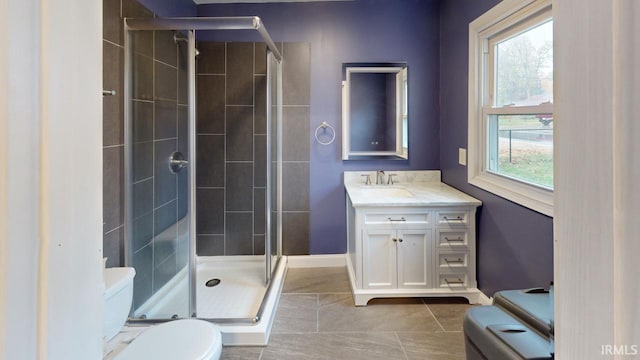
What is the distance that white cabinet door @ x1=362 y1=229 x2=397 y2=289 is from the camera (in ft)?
8.95

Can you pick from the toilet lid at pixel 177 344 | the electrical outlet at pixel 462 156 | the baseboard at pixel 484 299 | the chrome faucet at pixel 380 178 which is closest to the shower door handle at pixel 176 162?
the toilet lid at pixel 177 344

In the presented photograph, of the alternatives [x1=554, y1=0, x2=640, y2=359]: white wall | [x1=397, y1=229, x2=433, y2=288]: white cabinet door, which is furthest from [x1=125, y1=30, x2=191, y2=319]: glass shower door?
[x1=554, y1=0, x2=640, y2=359]: white wall

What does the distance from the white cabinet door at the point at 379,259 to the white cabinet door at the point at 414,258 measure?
52 mm

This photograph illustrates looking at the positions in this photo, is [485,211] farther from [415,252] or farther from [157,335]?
[157,335]

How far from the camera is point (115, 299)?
165 centimetres

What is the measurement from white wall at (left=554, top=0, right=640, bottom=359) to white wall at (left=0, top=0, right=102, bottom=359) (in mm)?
597

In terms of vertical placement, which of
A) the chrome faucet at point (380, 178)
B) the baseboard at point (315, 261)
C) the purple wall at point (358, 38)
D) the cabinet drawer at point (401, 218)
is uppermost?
the purple wall at point (358, 38)

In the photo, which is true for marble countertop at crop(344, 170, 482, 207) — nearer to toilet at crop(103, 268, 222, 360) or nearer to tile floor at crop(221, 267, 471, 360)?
tile floor at crop(221, 267, 471, 360)

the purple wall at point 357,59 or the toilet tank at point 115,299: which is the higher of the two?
the purple wall at point 357,59

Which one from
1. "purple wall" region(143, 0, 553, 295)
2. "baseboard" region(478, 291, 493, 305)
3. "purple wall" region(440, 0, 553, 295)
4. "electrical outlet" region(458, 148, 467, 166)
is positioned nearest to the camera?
"purple wall" region(440, 0, 553, 295)

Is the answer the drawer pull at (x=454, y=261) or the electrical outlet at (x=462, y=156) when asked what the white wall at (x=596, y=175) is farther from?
the electrical outlet at (x=462, y=156)

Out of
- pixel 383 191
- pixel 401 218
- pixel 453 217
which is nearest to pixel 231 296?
pixel 401 218

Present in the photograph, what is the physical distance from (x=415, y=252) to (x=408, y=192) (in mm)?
611

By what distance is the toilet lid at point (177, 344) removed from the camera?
1.51 metres
